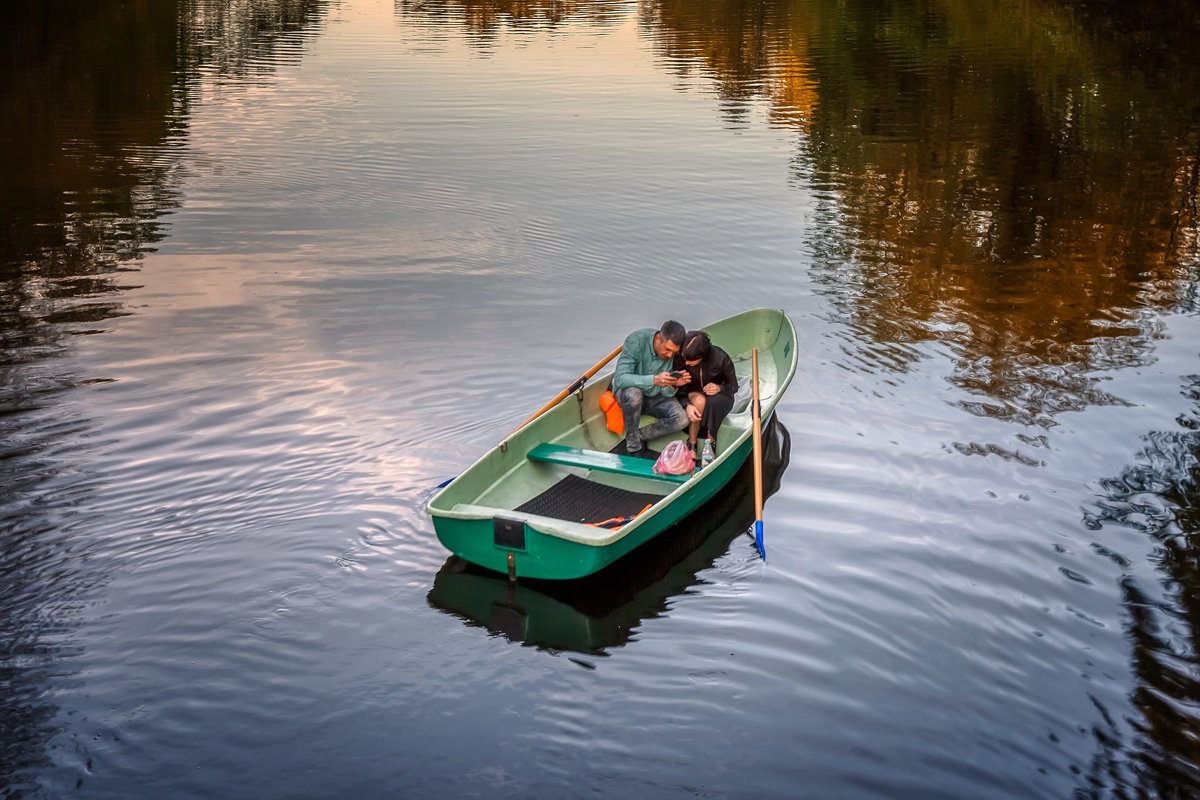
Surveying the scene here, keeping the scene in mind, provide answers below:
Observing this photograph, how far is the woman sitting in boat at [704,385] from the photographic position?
32.5 feet

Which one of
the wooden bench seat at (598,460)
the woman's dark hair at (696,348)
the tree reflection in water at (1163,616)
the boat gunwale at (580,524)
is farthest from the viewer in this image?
the woman's dark hair at (696,348)

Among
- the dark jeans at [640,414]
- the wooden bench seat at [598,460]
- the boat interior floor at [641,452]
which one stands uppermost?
the dark jeans at [640,414]

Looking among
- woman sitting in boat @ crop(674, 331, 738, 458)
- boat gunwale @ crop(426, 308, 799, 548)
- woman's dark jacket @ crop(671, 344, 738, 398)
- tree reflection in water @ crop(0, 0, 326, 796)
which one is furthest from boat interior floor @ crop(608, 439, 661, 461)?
tree reflection in water @ crop(0, 0, 326, 796)

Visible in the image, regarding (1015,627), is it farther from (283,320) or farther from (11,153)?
(11,153)

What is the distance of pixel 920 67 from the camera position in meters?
36.2

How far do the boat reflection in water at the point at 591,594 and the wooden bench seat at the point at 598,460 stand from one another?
0.50 m

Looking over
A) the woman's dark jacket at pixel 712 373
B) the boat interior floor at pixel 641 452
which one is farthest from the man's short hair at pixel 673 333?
the boat interior floor at pixel 641 452

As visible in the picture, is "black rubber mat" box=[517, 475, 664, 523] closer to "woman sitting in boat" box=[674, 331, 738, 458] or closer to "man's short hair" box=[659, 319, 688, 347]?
"woman sitting in boat" box=[674, 331, 738, 458]

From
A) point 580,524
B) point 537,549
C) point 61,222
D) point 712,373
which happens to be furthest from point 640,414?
point 61,222

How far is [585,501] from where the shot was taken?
9.27m

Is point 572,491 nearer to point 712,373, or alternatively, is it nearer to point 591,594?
point 591,594

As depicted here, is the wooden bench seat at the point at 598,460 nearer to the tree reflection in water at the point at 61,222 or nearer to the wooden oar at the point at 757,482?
the wooden oar at the point at 757,482

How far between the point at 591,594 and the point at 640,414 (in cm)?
234

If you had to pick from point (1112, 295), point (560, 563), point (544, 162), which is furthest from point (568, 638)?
point (544, 162)
